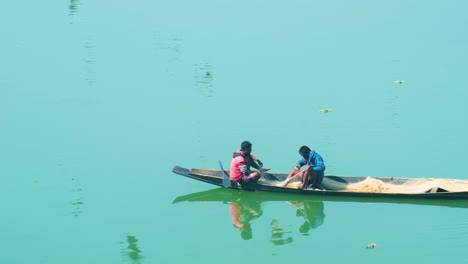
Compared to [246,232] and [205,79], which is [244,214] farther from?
[205,79]

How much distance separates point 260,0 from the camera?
19.9 m

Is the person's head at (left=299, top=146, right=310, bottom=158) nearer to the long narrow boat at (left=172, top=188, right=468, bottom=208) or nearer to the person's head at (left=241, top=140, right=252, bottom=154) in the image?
the long narrow boat at (left=172, top=188, right=468, bottom=208)

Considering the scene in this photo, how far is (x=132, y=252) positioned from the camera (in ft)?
26.5

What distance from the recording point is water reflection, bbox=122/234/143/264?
7.89m

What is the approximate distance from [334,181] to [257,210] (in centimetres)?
108

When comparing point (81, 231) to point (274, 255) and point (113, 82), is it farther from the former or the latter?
point (113, 82)

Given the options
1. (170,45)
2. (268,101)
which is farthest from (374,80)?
(170,45)

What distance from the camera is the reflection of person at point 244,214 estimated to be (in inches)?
345

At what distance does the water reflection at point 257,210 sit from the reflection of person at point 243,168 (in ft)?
0.73

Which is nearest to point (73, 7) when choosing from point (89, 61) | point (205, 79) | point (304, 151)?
point (89, 61)

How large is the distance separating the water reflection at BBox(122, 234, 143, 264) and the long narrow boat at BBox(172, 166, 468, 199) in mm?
1647

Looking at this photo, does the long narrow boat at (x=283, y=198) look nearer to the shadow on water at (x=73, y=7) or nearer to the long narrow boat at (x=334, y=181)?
the long narrow boat at (x=334, y=181)

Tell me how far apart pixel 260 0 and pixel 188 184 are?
1071cm

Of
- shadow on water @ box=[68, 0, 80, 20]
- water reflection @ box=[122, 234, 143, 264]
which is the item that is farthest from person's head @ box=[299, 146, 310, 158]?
shadow on water @ box=[68, 0, 80, 20]
